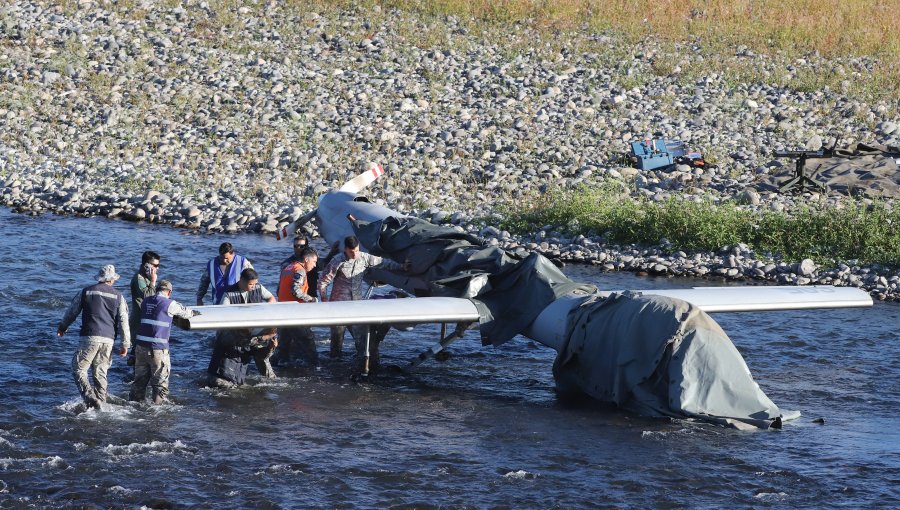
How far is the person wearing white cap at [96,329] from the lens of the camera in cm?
1219

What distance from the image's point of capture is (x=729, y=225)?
70.7ft

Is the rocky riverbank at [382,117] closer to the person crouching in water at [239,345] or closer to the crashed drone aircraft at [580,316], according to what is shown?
the crashed drone aircraft at [580,316]

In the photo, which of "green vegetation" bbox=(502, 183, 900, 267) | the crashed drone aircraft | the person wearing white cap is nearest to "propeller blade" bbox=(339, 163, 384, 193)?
the crashed drone aircraft

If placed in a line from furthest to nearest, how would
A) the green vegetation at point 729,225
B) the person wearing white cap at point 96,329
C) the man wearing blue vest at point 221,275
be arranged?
1. the green vegetation at point 729,225
2. the man wearing blue vest at point 221,275
3. the person wearing white cap at point 96,329

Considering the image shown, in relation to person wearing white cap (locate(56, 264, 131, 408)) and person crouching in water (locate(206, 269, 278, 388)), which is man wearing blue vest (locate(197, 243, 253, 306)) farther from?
person wearing white cap (locate(56, 264, 131, 408))

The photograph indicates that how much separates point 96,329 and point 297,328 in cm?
335

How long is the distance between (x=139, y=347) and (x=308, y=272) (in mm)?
3364

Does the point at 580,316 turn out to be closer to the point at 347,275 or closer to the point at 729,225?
the point at 347,275

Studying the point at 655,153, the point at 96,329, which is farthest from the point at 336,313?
the point at 655,153

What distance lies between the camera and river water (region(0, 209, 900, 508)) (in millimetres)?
10672

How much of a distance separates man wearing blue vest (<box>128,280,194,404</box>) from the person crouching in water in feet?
3.26

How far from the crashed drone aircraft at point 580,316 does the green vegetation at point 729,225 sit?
530 cm

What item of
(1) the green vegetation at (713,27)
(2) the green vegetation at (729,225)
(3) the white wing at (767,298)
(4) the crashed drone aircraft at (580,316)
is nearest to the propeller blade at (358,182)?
(4) the crashed drone aircraft at (580,316)

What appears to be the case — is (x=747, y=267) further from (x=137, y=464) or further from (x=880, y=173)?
(x=137, y=464)
